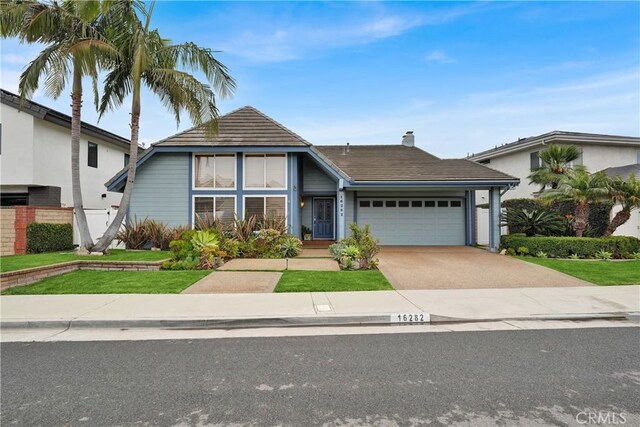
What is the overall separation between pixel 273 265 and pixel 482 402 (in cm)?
761

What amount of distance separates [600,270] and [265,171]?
11.9 meters

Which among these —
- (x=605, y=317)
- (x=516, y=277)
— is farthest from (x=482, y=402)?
(x=516, y=277)

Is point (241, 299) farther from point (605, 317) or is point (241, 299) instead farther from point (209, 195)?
point (209, 195)

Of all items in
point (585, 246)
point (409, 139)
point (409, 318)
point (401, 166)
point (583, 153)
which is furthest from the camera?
point (583, 153)

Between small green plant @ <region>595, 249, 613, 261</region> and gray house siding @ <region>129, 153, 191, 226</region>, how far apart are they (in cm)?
1575

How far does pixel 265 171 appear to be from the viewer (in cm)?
1390

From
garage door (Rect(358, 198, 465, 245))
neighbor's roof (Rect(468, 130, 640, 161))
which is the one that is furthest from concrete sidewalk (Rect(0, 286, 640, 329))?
neighbor's roof (Rect(468, 130, 640, 161))

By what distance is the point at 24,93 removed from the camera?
945 cm

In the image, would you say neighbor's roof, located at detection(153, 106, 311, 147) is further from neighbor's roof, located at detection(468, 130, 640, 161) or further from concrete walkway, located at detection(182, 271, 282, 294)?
neighbor's roof, located at detection(468, 130, 640, 161)

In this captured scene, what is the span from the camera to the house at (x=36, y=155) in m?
14.1

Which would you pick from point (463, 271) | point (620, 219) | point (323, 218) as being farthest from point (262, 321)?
point (620, 219)

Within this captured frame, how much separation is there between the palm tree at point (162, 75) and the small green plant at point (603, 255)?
14062 millimetres

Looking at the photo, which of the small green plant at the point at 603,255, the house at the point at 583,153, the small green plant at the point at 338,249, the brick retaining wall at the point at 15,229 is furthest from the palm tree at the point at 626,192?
the brick retaining wall at the point at 15,229

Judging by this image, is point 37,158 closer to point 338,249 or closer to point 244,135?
point 244,135
